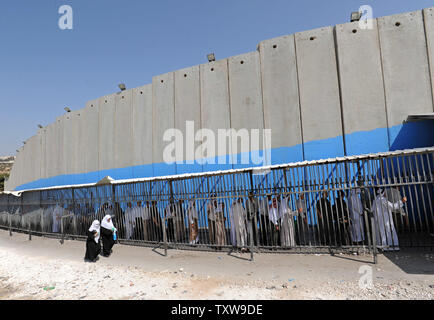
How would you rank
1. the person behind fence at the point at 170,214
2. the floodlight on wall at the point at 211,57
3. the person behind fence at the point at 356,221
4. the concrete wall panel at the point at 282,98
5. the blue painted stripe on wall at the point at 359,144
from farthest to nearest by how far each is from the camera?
the floodlight on wall at the point at 211,57
the concrete wall panel at the point at 282,98
the blue painted stripe on wall at the point at 359,144
the person behind fence at the point at 170,214
the person behind fence at the point at 356,221

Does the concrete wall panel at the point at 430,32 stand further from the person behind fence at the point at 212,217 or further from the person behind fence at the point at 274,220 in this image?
the person behind fence at the point at 212,217

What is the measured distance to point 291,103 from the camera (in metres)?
10.2

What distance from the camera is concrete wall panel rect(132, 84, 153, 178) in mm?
13562

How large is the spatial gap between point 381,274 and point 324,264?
1092mm

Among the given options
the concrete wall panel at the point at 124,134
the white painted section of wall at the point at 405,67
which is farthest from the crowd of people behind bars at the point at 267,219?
the concrete wall panel at the point at 124,134

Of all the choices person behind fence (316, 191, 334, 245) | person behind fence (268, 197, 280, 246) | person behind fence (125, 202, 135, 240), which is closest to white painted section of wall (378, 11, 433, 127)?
person behind fence (316, 191, 334, 245)

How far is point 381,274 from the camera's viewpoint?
4777 millimetres

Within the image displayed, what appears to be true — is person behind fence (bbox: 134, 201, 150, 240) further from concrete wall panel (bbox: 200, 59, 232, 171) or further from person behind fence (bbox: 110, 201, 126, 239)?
concrete wall panel (bbox: 200, 59, 232, 171)

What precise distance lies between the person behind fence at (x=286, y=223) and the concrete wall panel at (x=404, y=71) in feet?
15.8

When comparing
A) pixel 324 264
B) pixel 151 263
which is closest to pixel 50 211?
pixel 151 263

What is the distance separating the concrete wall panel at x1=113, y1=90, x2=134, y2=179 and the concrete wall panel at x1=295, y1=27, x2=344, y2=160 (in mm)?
9529

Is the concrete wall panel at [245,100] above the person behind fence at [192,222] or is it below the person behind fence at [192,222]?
above

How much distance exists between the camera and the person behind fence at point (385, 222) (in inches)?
243

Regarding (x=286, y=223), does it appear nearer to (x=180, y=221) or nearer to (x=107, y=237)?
(x=180, y=221)
